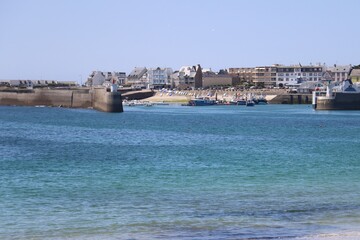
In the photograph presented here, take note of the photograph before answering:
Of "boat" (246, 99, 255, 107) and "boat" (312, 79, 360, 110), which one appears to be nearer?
"boat" (312, 79, 360, 110)

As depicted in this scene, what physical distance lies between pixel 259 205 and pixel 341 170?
426 inches

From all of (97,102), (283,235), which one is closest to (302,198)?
(283,235)

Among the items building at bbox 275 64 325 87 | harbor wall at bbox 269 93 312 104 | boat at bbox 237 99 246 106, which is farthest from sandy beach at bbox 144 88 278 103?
building at bbox 275 64 325 87

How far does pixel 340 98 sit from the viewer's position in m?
108

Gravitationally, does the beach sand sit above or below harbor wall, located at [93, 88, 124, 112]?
below

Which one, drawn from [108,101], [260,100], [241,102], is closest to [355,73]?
[260,100]

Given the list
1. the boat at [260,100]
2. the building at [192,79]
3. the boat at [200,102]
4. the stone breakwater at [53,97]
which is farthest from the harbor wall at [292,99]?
the stone breakwater at [53,97]

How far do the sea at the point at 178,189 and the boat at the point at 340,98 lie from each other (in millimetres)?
60319

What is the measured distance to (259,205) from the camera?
22.6 meters

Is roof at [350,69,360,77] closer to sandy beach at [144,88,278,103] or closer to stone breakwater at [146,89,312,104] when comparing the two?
stone breakwater at [146,89,312,104]

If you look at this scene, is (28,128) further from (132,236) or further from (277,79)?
(277,79)

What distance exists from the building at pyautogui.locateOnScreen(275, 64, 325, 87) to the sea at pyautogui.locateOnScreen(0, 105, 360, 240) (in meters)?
148

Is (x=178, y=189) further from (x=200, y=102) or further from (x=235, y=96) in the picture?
(x=235, y=96)

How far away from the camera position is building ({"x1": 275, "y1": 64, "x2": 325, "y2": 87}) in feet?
640
